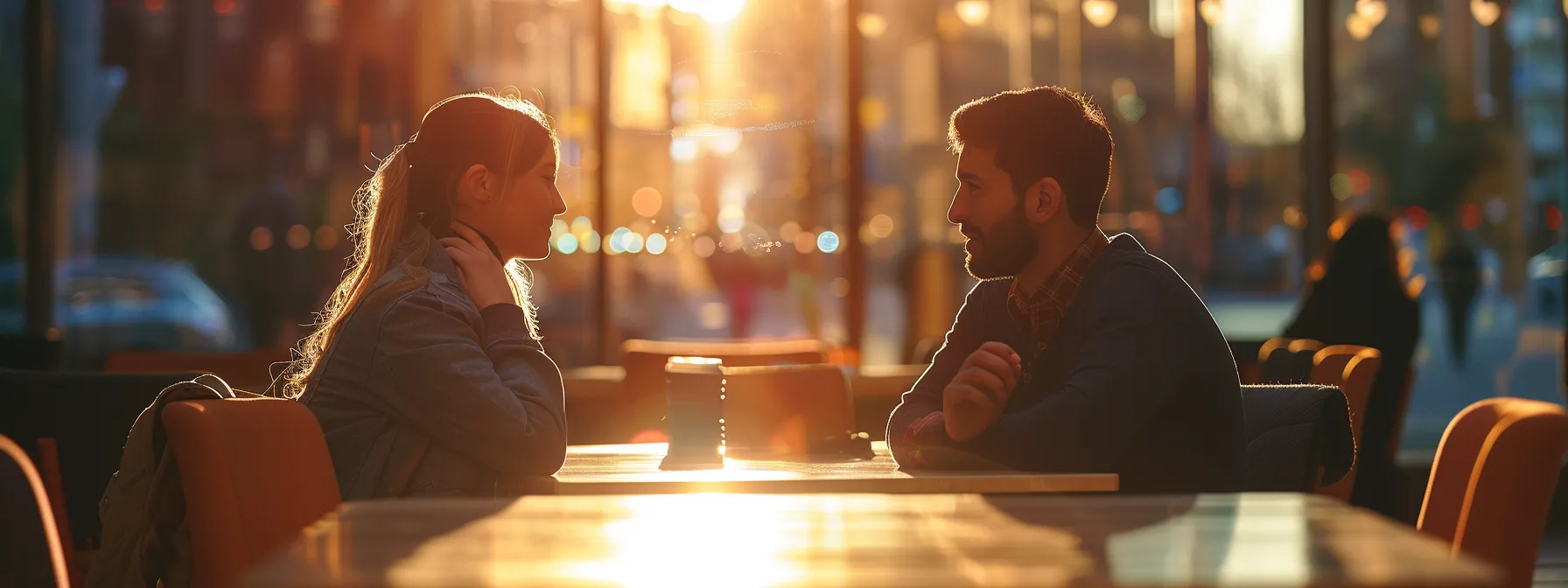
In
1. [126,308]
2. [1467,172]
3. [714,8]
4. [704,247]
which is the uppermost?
[714,8]

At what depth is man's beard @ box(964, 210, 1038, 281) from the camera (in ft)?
8.11

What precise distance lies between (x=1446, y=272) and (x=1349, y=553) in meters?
6.89

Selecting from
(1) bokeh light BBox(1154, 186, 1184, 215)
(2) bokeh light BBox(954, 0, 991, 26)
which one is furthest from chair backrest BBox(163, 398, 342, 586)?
(1) bokeh light BBox(1154, 186, 1184, 215)

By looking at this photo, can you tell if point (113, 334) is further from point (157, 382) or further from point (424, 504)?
point (424, 504)

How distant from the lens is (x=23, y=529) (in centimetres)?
129

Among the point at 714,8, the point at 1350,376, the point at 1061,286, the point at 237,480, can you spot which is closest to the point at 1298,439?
the point at 1061,286

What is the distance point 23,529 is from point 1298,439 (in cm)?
177

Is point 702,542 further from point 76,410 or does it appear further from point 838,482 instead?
point 76,410

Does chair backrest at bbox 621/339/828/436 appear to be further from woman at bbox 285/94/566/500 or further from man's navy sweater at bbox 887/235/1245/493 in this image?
man's navy sweater at bbox 887/235/1245/493

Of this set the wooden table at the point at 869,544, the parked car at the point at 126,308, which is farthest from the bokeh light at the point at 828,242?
the wooden table at the point at 869,544

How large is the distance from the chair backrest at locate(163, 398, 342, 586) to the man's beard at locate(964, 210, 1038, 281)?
120 centimetres

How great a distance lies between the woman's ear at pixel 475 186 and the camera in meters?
2.49

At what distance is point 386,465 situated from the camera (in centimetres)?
221

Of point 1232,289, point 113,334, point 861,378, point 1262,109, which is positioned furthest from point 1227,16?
point 113,334
